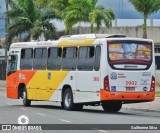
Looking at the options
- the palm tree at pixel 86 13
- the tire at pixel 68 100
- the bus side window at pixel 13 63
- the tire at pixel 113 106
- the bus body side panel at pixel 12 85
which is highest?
the palm tree at pixel 86 13

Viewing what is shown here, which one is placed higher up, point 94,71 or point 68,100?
point 94,71

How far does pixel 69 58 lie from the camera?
2772 cm

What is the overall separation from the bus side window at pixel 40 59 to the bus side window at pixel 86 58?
2909 millimetres

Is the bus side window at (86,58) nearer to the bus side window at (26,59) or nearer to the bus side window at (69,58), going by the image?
the bus side window at (69,58)

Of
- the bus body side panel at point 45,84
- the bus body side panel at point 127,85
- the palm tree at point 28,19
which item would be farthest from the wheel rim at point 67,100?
the palm tree at point 28,19

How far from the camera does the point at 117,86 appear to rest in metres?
25.6

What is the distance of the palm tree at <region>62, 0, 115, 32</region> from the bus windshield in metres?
23.1

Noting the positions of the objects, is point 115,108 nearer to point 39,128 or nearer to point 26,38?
point 39,128

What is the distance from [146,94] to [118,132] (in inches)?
357

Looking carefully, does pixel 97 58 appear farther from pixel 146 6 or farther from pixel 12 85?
pixel 146 6

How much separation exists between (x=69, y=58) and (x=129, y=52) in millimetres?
3152

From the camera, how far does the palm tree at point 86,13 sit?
49859mm

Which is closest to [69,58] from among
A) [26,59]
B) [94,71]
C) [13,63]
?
[94,71]

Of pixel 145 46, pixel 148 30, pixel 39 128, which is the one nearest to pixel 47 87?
pixel 145 46
